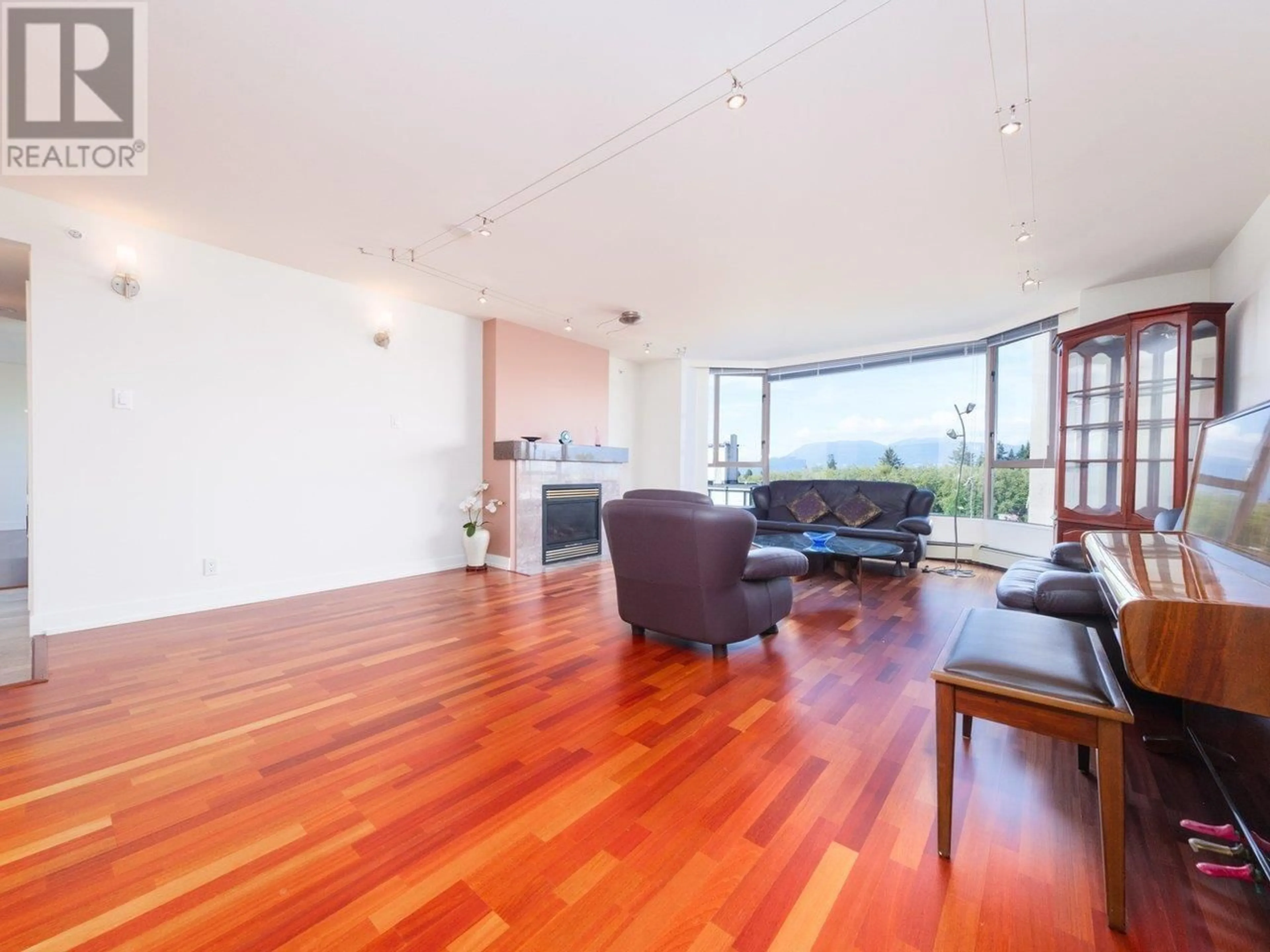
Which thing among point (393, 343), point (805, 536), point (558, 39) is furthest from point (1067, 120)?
point (393, 343)

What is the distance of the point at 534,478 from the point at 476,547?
0.97 metres

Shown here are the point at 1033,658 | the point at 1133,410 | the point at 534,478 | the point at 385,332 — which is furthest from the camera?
the point at 534,478

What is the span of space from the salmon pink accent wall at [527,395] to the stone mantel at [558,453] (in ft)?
0.42

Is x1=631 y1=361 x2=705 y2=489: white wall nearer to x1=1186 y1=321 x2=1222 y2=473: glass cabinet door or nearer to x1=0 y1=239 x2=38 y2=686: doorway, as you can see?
x1=1186 y1=321 x2=1222 y2=473: glass cabinet door

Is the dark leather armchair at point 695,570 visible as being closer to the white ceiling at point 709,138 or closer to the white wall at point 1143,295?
the white ceiling at point 709,138

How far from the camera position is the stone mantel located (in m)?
5.17

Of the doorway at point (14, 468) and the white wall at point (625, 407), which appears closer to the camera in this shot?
the doorway at point (14, 468)

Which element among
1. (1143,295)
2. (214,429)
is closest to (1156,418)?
(1143,295)

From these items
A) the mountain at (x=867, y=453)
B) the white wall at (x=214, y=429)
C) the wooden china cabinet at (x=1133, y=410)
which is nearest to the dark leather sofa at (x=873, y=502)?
the mountain at (x=867, y=453)

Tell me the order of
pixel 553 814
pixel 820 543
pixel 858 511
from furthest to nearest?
pixel 858 511 < pixel 820 543 < pixel 553 814

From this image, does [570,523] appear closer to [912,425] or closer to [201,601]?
[201,601]

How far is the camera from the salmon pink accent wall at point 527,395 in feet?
17.6

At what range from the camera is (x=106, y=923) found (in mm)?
1144

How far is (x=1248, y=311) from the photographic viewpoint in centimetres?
311
